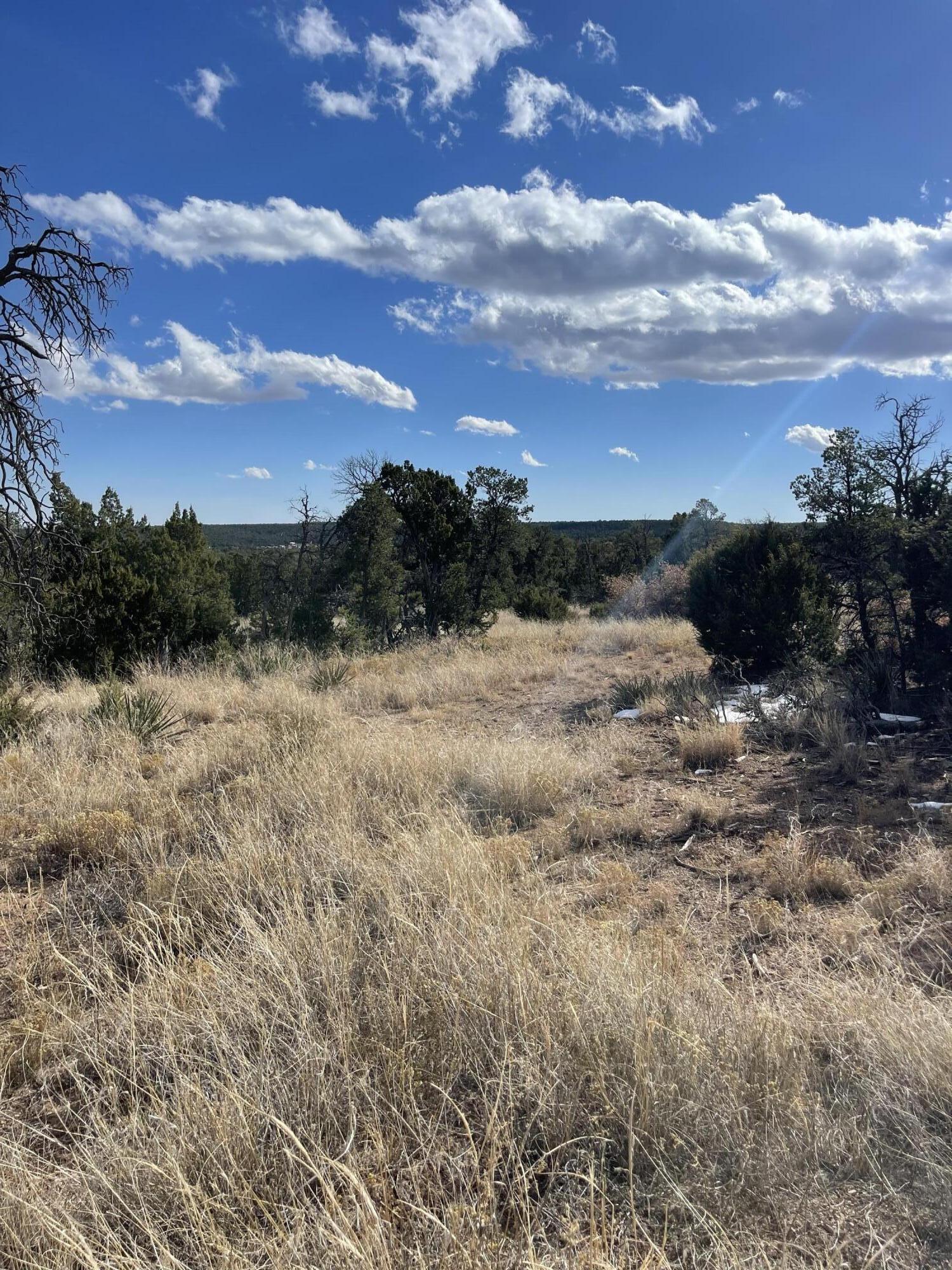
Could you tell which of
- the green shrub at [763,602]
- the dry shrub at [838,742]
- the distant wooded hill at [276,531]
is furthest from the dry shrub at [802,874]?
the distant wooded hill at [276,531]

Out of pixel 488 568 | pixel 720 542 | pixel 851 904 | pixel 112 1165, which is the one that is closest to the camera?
pixel 112 1165

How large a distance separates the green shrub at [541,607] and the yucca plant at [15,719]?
1771 cm

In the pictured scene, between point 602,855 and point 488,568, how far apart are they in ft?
60.3

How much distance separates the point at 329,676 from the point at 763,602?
21.0ft

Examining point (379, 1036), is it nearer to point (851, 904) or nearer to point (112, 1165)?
point (112, 1165)

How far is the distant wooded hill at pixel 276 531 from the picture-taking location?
53.6 meters

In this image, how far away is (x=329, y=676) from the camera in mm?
10266

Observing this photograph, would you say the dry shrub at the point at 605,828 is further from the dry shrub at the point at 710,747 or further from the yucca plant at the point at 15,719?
the yucca plant at the point at 15,719

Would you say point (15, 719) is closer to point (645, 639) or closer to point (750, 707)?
point (750, 707)

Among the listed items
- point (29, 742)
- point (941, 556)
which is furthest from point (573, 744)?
point (29, 742)

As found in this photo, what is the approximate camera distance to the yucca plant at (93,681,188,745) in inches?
265

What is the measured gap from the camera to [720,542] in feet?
37.3


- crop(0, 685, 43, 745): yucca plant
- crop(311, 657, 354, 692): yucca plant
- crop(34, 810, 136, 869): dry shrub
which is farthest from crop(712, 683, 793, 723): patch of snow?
crop(0, 685, 43, 745): yucca plant

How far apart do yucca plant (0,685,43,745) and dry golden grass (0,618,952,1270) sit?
10.5 ft
